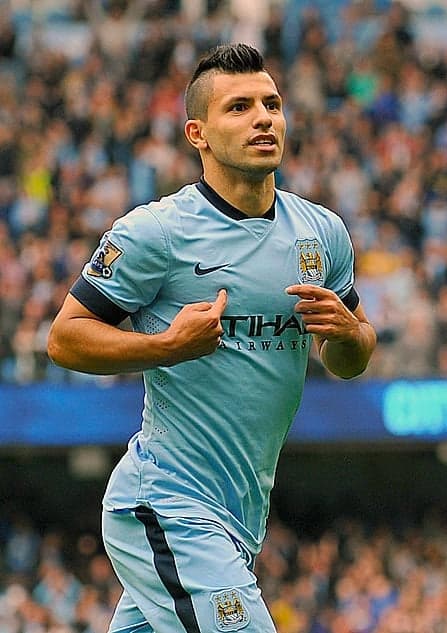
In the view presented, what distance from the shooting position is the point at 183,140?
1805 centimetres

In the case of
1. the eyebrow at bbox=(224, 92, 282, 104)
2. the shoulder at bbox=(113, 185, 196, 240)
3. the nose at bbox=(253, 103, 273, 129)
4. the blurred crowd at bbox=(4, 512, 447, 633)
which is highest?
the eyebrow at bbox=(224, 92, 282, 104)

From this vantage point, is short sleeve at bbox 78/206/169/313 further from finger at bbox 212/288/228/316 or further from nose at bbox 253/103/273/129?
nose at bbox 253/103/273/129

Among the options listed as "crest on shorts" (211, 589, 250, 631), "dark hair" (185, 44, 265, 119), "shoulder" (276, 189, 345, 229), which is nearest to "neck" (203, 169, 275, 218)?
"shoulder" (276, 189, 345, 229)

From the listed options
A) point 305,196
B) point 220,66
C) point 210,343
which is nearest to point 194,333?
point 210,343

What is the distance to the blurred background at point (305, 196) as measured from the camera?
595 inches

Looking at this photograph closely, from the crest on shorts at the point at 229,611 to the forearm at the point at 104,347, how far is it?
2.52ft

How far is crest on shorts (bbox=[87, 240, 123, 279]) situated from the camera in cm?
506

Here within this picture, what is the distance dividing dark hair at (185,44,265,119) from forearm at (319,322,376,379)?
927 mm

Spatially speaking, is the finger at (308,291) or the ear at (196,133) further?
the ear at (196,133)

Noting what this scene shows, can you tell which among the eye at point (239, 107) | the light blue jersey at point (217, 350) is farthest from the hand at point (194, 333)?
the eye at point (239, 107)

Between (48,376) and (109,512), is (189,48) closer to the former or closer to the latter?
(48,376)

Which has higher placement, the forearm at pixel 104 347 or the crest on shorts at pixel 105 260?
the crest on shorts at pixel 105 260

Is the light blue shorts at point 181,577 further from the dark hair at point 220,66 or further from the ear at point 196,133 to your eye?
the dark hair at point 220,66

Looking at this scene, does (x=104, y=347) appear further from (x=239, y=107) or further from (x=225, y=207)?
(x=239, y=107)
